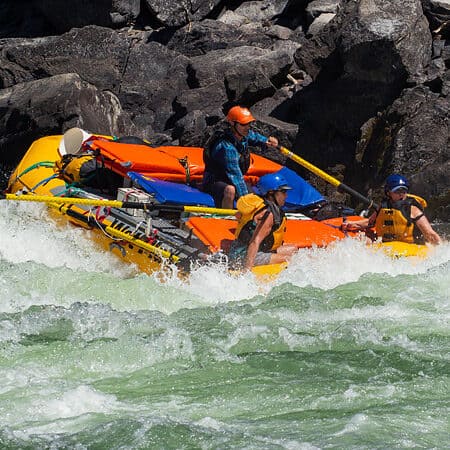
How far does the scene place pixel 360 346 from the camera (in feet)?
19.6

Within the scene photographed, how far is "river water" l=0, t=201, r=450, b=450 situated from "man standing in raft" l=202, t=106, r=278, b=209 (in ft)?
3.94

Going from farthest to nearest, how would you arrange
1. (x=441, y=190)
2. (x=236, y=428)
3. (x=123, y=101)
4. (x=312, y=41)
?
(x=123, y=101) < (x=312, y=41) < (x=441, y=190) < (x=236, y=428)

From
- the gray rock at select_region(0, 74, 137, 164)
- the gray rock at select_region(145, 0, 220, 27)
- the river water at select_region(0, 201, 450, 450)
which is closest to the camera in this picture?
the river water at select_region(0, 201, 450, 450)

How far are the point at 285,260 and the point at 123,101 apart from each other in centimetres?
780

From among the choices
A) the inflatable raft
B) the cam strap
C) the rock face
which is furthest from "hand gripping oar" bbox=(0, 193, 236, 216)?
the rock face

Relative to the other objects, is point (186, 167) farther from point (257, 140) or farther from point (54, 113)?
point (54, 113)

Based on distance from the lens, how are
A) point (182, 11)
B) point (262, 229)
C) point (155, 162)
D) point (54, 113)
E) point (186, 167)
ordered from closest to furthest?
1. point (262, 229)
2. point (155, 162)
3. point (186, 167)
4. point (54, 113)
5. point (182, 11)

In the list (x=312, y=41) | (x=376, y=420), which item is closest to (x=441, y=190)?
(x=312, y=41)

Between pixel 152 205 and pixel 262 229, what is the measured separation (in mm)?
1213

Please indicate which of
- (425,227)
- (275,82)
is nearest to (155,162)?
(425,227)

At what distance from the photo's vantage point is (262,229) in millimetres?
7469

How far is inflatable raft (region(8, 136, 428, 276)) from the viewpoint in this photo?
26.0 ft

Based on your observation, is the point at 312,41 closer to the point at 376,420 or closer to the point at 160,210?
the point at 160,210

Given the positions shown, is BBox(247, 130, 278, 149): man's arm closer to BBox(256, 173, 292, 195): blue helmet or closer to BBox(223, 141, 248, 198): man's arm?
BBox(223, 141, 248, 198): man's arm
